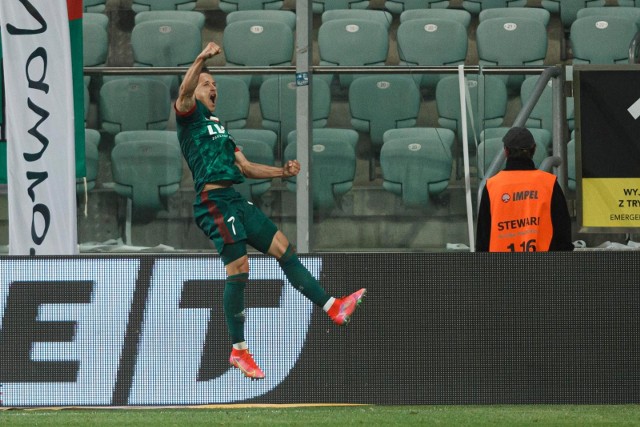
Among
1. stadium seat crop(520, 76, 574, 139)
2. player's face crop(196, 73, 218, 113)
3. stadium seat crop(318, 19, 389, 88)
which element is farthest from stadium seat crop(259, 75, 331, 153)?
player's face crop(196, 73, 218, 113)

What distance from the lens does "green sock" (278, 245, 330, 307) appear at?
21.3 ft

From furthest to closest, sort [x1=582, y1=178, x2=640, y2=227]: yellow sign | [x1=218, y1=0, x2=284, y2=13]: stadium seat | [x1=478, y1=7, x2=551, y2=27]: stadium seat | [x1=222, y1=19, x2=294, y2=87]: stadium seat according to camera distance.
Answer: [x1=218, y1=0, x2=284, y2=13]: stadium seat
[x1=478, y1=7, x2=551, y2=27]: stadium seat
[x1=222, y1=19, x2=294, y2=87]: stadium seat
[x1=582, y1=178, x2=640, y2=227]: yellow sign

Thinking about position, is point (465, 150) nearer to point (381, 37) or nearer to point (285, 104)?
point (285, 104)

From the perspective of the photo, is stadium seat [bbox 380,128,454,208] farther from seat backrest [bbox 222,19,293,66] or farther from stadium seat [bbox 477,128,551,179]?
seat backrest [bbox 222,19,293,66]

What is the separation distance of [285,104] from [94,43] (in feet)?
6.08

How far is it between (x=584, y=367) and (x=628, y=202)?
50.7 inches

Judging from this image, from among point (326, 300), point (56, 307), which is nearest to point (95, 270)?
point (56, 307)

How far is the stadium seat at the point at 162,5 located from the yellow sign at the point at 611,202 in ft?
15.1

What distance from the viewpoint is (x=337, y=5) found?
1155cm

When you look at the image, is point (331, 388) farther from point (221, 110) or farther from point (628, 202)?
point (221, 110)

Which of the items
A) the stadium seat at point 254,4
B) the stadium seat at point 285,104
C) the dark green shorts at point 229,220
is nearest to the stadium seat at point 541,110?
the stadium seat at point 285,104

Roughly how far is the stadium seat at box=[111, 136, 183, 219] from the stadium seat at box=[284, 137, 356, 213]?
2.93 ft

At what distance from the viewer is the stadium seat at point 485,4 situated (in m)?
11.5

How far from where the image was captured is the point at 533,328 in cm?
675
